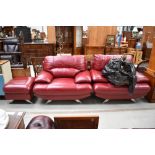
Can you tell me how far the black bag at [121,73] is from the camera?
2.71 metres

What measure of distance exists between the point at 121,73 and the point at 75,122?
5.55ft

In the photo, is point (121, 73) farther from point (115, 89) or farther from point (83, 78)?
point (83, 78)

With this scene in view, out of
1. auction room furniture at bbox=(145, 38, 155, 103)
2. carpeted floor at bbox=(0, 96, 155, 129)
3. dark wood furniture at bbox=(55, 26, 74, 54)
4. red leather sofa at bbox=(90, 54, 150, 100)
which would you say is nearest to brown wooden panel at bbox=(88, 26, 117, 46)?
dark wood furniture at bbox=(55, 26, 74, 54)

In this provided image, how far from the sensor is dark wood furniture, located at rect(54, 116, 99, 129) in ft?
4.33

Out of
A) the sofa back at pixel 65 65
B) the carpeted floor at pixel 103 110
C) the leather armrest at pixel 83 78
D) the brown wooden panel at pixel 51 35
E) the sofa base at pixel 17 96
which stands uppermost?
the brown wooden panel at pixel 51 35

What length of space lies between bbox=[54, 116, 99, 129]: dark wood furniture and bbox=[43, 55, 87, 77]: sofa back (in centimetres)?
194

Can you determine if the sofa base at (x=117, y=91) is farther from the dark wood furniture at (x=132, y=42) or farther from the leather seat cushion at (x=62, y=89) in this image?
the dark wood furniture at (x=132, y=42)

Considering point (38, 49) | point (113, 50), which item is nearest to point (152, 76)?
point (113, 50)

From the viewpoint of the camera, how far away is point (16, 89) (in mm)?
2721

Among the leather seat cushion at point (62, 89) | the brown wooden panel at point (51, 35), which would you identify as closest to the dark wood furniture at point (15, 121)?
the leather seat cushion at point (62, 89)

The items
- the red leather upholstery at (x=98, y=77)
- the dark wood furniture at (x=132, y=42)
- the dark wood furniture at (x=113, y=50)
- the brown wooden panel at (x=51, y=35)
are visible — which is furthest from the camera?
the dark wood furniture at (x=132, y=42)
